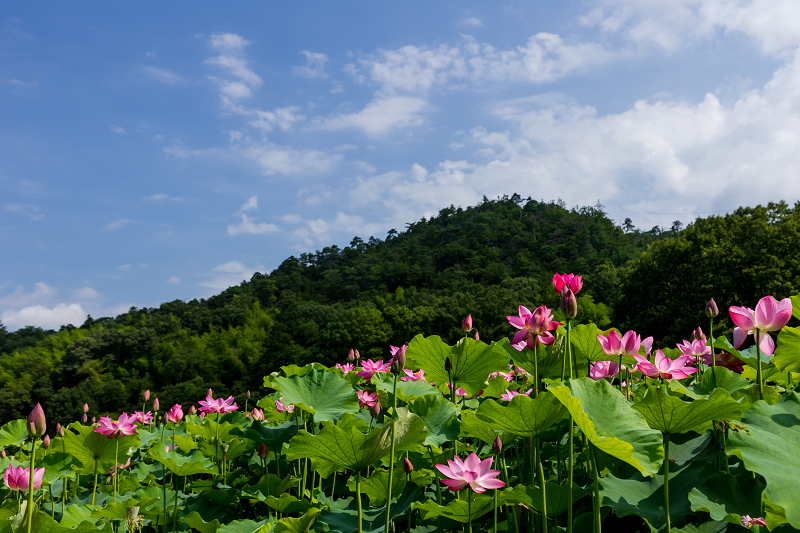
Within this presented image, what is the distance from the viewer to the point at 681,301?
590 inches

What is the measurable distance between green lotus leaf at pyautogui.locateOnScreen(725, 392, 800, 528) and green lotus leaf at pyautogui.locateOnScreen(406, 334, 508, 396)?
763 mm

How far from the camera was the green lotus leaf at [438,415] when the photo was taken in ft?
4.75

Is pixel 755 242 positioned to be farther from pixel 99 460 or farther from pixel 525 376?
pixel 99 460

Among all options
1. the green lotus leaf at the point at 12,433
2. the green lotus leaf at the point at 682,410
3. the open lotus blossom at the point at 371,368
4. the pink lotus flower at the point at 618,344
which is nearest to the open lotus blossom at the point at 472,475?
the green lotus leaf at the point at 682,410

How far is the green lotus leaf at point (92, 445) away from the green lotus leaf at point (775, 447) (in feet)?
6.89

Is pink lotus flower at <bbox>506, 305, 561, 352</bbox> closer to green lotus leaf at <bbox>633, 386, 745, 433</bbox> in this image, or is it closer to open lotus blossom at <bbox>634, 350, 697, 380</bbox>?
green lotus leaf at <bbox>633, 386, 745, 433</bbox>

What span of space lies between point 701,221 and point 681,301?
3.08 metres

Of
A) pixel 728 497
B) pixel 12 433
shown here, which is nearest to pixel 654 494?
pixel 728 497

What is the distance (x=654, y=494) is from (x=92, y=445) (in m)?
2.12

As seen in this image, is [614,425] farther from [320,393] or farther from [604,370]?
[320,393]

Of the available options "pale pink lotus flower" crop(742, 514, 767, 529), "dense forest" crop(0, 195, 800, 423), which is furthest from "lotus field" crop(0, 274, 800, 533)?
"dense forest" crop(0, 195, 800, 423)

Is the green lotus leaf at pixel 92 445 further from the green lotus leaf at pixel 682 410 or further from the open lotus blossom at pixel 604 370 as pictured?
the green lotus leaf at pixel 682 410

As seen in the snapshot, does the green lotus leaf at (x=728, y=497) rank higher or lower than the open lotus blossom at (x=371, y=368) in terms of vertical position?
lower

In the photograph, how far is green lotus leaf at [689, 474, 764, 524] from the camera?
917mm
